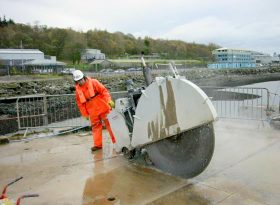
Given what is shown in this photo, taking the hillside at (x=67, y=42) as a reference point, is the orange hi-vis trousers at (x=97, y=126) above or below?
below

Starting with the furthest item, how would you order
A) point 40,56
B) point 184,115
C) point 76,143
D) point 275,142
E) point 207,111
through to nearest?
point 40,56 < point 76,143 < point 275,142 < point 184,115 < point 207,111

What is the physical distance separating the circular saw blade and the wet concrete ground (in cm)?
17

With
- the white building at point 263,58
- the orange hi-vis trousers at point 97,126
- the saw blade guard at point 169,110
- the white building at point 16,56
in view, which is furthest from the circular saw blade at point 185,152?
the white building at point 263,58

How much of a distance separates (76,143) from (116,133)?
188cm

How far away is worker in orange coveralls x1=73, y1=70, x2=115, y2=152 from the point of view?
19.8 feet

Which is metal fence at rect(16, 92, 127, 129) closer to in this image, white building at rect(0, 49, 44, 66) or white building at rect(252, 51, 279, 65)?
white building at rect(0, 49, 44, 66)

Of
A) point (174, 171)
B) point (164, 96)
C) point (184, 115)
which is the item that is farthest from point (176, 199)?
point (164, 96)

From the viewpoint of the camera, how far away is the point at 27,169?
550 cm

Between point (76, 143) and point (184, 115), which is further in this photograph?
point (76, 143)

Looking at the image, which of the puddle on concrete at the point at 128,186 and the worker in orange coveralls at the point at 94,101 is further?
the worker in orange coveralls at the point at 94,101

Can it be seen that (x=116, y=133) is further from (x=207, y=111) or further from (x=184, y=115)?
(x=207, y=111)

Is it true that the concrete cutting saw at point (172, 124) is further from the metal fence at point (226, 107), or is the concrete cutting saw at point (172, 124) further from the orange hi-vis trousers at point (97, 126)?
the orange hi-vis trousers at point (97, 126)

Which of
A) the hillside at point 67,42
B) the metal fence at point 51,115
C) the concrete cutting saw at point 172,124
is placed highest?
the hillside at point 67,42

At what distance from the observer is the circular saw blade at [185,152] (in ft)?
13.5
